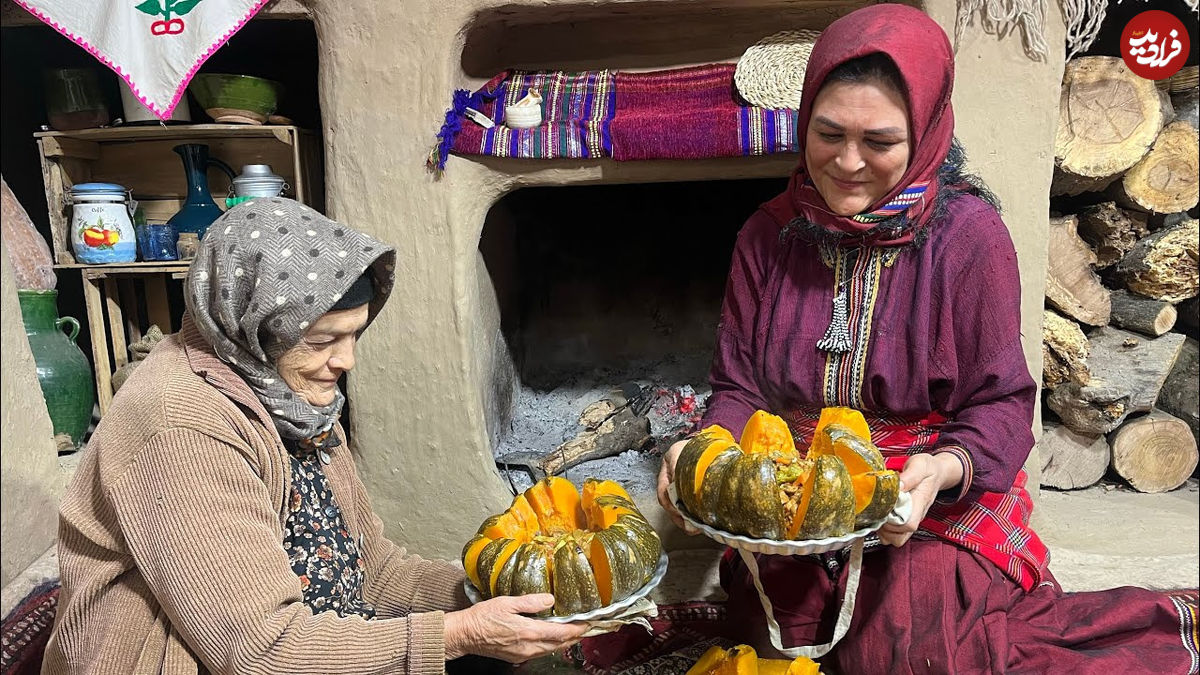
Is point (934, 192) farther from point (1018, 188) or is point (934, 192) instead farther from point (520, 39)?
point (520, 39)

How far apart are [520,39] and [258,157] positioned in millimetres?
1187

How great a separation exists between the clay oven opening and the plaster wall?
5.49ft

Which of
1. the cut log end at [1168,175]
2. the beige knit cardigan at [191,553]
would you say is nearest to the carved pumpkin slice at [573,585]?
the beige knit cardigan at [191,553]

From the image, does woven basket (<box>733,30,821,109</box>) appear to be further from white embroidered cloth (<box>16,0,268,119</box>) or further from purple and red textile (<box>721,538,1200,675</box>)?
white embroidered cloth (<box>16,0,268,119</box>)

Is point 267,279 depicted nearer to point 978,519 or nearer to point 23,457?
point 978,519

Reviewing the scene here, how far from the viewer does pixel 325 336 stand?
1.40m

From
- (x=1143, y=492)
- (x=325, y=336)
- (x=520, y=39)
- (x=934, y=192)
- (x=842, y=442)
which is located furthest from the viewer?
(x=1143, y=492)

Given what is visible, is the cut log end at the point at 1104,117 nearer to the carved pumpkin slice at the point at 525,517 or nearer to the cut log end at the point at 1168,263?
the cut log end at the point at 1168,263

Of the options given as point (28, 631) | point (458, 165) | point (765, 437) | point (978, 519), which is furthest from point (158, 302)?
point (978, 519)

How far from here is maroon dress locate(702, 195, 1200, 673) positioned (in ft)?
5.41

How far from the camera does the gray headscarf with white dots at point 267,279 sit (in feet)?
4.21


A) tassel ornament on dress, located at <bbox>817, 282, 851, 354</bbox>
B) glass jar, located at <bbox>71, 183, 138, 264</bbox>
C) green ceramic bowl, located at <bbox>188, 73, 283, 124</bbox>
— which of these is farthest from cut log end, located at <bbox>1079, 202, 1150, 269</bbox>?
glass jar, located at <bbox>71, 183, 138, 264</bbox>

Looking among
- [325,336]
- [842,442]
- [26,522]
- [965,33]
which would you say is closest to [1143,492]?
[965,33]

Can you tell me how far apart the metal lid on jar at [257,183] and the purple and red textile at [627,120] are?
798 millimetres
